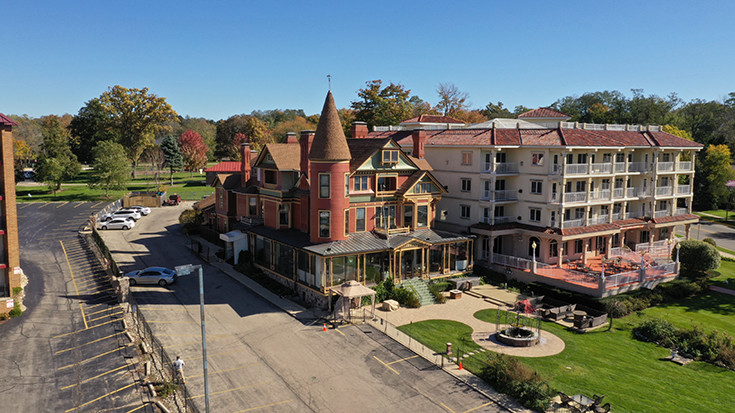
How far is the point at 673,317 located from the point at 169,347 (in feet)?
111

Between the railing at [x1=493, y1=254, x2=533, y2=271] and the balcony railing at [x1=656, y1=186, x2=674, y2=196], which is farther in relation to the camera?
the balcony railing at [x1=656, y1=186, x2=674, y2=196]

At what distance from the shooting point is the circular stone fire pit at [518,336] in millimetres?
30031

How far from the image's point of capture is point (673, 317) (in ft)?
122

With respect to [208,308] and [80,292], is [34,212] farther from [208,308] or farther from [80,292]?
[208,308]

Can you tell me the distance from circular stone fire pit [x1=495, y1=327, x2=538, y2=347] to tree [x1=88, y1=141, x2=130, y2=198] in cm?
6713

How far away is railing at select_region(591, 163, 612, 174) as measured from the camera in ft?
153

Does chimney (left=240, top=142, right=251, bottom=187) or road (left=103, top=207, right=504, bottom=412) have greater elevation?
chimney (left=240, top=142, right=251, bottom=187)

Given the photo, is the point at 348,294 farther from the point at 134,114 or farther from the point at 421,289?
the point at 134,114

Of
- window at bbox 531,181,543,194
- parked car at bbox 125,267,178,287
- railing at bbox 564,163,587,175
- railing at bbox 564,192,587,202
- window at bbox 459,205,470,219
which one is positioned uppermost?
railing at bbox 564,163,587,175

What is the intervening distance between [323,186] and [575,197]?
73.3ft

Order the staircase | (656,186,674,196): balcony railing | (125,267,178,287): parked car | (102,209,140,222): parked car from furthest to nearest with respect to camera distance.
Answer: (102,209,140,222): parked car → (656,186,674,196): balcony railing → (125,267,178,287): parked car → the staircase

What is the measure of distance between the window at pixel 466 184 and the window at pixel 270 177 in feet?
55.7

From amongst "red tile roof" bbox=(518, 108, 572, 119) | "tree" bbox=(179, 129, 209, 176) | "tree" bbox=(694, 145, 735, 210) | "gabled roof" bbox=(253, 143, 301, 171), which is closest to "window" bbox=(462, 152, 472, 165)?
"gabled roof" bbox=(253, 143, 301, 171)

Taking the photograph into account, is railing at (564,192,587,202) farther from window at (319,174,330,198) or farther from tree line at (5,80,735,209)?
tree line at (5,80,735,209)
